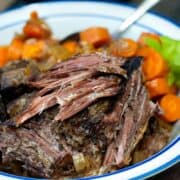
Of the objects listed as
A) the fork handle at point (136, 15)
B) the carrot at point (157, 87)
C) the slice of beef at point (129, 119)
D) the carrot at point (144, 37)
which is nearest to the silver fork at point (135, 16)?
the fork handle at point (136, 15)

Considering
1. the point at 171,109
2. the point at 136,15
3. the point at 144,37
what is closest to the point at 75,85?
the point at 171,109

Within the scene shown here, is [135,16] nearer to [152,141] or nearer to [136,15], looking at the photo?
[136,15]

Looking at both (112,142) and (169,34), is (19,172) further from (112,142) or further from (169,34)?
(169,34)

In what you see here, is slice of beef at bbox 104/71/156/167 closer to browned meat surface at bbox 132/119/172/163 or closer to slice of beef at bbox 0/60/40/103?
browned meat surface at bbox 132/119/172/163

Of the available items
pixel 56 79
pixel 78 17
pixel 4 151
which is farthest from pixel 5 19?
pixel 4 151

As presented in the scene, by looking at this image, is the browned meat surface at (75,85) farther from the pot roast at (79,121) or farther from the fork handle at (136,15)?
the fork handle at (136,15)

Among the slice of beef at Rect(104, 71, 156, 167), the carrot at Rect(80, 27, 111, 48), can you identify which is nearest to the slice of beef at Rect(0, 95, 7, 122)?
the slice of beef at Rect(104, 71, 156, 167)
